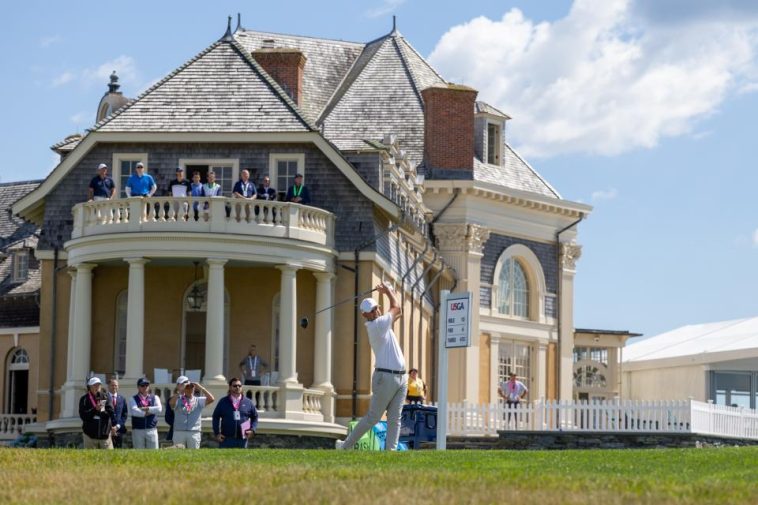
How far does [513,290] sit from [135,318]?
2318cm

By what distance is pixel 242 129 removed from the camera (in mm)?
42875

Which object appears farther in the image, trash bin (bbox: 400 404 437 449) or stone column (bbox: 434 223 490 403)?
stone column (bbox: 434 223 490 403)

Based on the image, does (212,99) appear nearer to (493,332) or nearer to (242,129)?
(242,129)

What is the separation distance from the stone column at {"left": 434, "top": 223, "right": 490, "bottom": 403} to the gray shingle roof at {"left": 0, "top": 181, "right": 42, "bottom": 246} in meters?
13.7

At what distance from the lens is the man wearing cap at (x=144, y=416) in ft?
98.9

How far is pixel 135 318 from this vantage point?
39.7 metres

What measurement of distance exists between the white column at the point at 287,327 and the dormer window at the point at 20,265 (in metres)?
21.1

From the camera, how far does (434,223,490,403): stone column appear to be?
57.2 meters

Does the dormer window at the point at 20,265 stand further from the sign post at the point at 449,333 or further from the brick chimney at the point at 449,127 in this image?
the sign post at the point at 449,333

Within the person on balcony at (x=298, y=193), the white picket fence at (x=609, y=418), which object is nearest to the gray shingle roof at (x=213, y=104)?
A: the person on balcony at (x=298, y=193)

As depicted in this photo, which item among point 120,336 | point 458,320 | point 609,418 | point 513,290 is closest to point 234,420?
point 458,320

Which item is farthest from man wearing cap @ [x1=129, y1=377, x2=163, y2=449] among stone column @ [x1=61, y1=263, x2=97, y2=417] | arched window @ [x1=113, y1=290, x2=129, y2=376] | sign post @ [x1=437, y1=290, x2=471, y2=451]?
arched window @ [x1=113, y1=290, x2=129, y2=376]

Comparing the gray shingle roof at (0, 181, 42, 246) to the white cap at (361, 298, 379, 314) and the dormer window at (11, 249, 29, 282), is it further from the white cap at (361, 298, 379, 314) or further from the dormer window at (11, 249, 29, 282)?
the white cap at (361, 298, 379, 314)

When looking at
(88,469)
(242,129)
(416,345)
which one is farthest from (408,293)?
(88,469)
